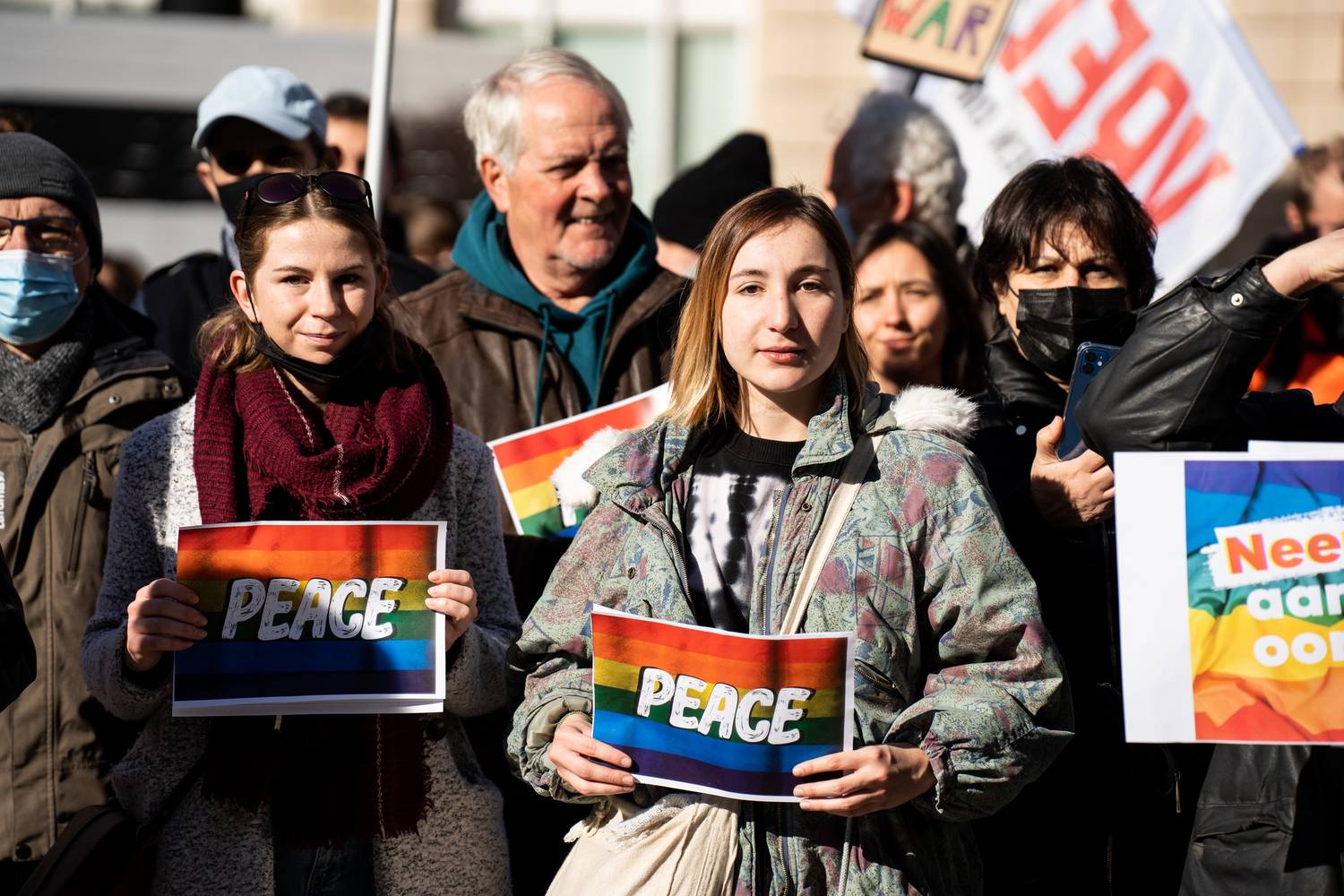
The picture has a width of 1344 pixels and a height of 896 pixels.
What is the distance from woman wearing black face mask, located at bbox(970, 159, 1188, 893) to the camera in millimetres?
3289

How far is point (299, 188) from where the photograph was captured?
3.27 metres

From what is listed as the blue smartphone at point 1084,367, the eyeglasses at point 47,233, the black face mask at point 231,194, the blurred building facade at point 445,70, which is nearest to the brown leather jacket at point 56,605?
the eyeglasses at point 47,233

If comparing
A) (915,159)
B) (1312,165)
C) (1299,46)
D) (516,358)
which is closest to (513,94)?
(516,358)

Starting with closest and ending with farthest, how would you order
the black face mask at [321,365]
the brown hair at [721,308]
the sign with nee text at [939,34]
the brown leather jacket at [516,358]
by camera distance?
the brown hair at [721,308]
the black face mask at [321,365]
the brown leather jacket at [516,358]
the sign with nee text at [939,34]

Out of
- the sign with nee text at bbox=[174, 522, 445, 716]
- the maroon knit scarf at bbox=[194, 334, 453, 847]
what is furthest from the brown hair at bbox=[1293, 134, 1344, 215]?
the sign with nee text at bbox=[174, 522, 445, 716]

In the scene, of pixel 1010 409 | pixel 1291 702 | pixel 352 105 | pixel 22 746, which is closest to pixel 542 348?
pixel 1010 409

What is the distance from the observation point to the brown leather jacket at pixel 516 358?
163 inches

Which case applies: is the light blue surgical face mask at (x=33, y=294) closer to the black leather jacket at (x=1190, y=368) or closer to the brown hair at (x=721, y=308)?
the brown hair at (x=721, y=308)

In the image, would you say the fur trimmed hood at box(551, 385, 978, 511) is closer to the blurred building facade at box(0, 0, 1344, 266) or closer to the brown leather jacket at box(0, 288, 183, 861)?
the brown leather jacket at box(0, 288, 183, 861)

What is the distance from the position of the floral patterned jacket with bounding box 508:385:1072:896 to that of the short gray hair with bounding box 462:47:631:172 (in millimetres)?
1734

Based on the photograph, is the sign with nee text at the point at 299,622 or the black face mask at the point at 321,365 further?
the black face mask at the point at 321,365

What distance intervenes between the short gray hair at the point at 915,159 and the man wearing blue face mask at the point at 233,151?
1.88 metres

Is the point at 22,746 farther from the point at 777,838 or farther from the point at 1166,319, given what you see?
the point at 1166,319

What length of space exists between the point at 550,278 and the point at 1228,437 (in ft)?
6.39
